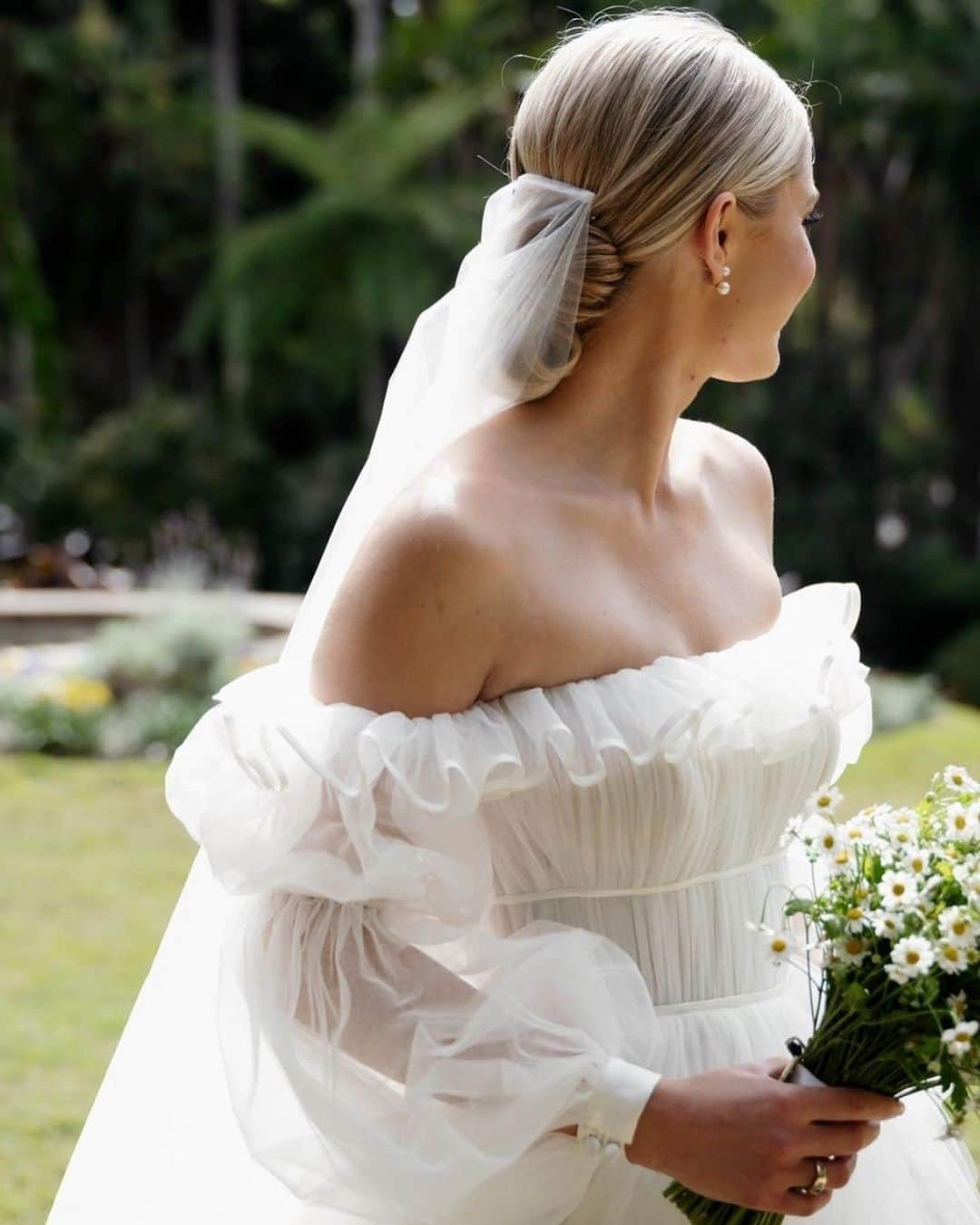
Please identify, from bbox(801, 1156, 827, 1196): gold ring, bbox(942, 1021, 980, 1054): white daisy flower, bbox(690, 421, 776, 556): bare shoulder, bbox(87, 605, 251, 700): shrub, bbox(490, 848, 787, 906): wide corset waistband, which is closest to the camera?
bbox(942, 1021, 980, 1054): white daisy flower

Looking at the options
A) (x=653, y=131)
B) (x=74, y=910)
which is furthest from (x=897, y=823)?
(x=74, y=910)

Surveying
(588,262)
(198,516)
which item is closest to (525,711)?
(588,262)

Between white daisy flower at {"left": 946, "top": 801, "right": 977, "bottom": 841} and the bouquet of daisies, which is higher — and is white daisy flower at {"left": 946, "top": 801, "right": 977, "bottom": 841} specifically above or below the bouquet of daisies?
above

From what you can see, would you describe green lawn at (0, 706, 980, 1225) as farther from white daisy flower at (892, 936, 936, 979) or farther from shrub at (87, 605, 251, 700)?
white daisy flower at (892, 936, 936, 979)

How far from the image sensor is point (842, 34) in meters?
17.9

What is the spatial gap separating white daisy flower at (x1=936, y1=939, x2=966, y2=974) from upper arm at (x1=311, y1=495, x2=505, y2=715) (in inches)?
21.8

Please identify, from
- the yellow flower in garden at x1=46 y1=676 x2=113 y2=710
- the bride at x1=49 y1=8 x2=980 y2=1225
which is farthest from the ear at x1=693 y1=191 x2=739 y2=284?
the yellow flower in garden at x1=46 y1=676 x2=113 y2=710

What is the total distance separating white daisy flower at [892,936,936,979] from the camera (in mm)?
1566

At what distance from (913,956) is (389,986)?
0.55 meters

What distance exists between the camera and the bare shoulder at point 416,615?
5.65ft

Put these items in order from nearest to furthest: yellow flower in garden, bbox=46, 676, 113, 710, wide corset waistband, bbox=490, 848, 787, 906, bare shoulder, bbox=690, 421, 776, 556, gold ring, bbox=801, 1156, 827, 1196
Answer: gold ring, bbox=801, 1156, 827, 1196 < wide corset waistband, bbox=490, 848, 787, 906 < bare shoulder, bbox=690, 421, 776, 556 < yellow flower in garden, bbox=46, 676, 113, 710

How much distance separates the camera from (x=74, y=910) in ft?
21.4

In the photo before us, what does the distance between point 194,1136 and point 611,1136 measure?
1.99ft

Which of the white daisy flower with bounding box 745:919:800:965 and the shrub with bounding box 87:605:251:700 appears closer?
the white daisy flower with bounding box 745:919:800:965
